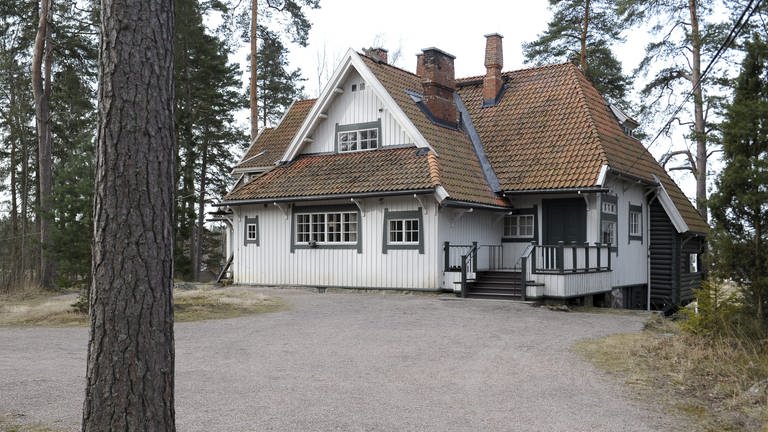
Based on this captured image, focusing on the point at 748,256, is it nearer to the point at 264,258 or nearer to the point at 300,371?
the point at 300,371

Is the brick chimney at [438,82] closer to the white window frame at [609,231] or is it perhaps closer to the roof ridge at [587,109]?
the roof ridge at [587,109]

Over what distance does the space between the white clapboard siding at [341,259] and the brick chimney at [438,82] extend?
4.44 m

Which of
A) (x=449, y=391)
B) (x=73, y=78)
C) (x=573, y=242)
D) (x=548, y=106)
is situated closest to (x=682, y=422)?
(x=449, y=391)

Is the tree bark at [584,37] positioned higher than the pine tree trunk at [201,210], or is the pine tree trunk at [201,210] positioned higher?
the tree bark at [584,37]

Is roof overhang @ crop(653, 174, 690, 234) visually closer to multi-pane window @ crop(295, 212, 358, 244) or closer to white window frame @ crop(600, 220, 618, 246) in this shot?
white window frame @ crop(600, 220, 618, 246)

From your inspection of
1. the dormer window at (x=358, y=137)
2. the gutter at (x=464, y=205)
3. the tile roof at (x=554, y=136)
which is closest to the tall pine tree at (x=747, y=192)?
the tile roof at (x=554, y=136)

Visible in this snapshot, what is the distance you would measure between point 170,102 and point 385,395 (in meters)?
4.57

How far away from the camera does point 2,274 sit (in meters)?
21.4

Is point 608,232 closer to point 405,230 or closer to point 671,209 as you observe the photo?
point 671,209

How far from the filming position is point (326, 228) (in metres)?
21.9

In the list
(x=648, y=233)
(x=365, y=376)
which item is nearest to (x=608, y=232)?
(x=648, y=233)

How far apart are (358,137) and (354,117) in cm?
65

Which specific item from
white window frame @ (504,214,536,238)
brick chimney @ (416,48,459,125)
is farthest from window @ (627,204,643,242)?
brick chimney @ (416,48,459,125)

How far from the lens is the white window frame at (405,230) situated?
20109 millimetres
